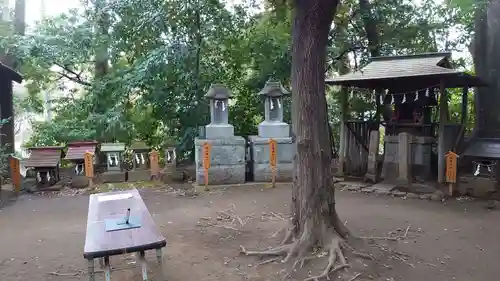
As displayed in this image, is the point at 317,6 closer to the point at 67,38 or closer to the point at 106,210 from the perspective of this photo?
the point at 106,210

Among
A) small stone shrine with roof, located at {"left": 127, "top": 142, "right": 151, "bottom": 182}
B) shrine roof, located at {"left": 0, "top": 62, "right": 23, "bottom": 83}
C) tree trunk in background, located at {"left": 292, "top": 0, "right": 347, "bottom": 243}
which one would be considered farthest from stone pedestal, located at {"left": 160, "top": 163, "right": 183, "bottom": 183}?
tree trunk in background, located at {"left": 292, "top": 0, "right": 347, "bottom": 243}

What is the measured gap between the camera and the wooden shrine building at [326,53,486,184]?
367 inches

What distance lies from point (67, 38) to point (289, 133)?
6902 millimetres

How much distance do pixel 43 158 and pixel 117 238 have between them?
23.9 ft

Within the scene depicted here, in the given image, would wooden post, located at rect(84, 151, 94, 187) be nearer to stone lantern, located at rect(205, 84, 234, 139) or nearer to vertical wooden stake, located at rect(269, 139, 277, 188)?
stone lantern, located at rect(205, 84, 234, 139)

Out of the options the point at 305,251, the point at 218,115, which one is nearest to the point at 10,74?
the point at 218,115

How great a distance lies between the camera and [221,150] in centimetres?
1004

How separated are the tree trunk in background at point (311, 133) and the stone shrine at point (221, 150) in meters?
4.98

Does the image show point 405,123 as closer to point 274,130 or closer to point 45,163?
point 274,130

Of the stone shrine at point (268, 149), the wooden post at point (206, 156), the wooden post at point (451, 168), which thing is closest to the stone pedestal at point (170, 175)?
the wooden post at point (206, 156)

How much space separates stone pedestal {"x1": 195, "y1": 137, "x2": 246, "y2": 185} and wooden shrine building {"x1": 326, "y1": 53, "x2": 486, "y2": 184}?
106 inches

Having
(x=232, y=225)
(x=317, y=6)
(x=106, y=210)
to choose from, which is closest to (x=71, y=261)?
(x=106, y=210)

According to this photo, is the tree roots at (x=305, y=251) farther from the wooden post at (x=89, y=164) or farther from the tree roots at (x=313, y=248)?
the wooden post at (x=89, y=164)

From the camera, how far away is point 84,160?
10.2m
